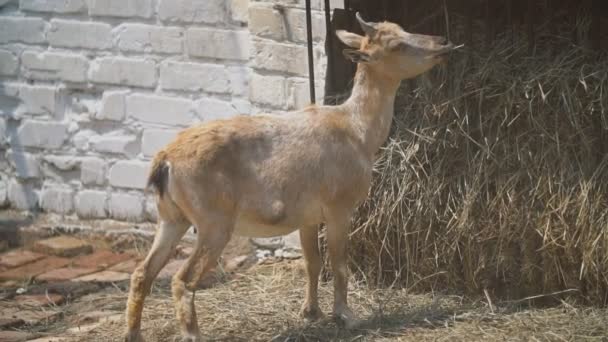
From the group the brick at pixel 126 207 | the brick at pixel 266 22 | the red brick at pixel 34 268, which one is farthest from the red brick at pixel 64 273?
the brick at pixel 266 22

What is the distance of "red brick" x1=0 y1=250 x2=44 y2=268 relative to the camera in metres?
8.30

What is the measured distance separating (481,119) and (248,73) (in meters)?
1.94

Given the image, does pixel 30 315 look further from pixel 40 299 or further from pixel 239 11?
pixel 239 11

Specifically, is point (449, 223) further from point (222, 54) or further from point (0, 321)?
point (0, 321)

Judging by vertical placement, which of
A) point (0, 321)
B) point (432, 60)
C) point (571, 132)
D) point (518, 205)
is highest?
point (432, 60)

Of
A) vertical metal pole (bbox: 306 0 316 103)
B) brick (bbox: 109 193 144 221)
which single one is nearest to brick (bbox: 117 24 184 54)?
brick (bbox: 109 193 144 221)

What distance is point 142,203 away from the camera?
885cm

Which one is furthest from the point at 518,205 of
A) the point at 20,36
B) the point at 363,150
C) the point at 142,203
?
the point at 20,36

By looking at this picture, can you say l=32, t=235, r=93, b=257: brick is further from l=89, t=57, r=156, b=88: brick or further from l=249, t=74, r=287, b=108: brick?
l=249, t=74, r=287, b=108: brick

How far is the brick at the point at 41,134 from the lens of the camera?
9109 millimetres

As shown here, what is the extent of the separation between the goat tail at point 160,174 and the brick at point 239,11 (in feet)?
7.49

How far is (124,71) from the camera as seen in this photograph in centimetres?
881

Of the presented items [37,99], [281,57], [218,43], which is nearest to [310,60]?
[281,57]

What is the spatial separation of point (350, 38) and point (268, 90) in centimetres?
129
